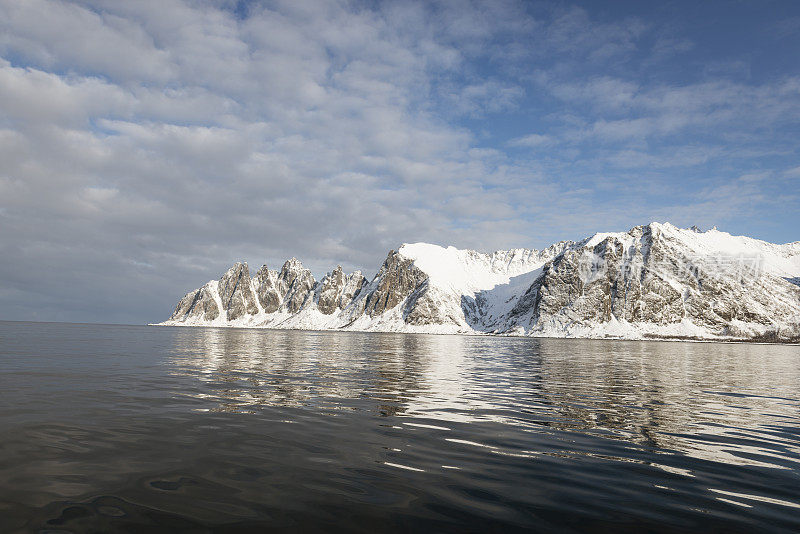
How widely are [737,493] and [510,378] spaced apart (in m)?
27.2

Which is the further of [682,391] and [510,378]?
[510,378]

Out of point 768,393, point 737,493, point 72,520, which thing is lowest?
point 768,393

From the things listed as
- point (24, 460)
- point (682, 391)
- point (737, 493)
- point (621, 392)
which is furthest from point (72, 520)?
point (682, 391)

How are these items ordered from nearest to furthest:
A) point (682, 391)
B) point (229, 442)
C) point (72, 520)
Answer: point (72, 520) → point (229, 442) → point (682, 391)

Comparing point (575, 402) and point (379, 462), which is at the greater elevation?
point (379, 462)

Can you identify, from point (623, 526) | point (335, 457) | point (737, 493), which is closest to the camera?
point (623, 526)

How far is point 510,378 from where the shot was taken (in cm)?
3753

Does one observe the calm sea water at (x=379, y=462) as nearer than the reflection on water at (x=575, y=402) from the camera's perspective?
Yes

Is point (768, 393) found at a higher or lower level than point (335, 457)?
lower

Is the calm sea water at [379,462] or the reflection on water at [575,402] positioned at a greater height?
the calm sea water at [379,462]

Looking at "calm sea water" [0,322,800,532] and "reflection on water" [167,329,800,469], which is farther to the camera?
"reflection on water" [167,329,800,469]

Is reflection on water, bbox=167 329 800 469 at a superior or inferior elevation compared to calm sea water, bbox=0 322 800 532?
inferior

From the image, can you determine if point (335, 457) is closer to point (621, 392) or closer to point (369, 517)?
point (369, 517)

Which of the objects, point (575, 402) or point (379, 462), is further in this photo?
point (575, 402)
